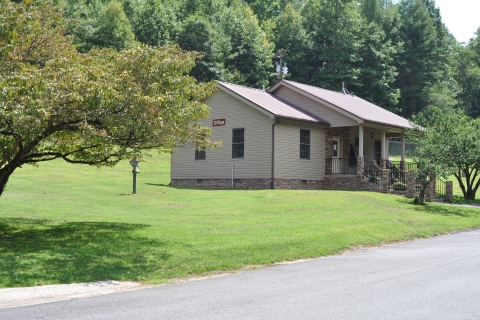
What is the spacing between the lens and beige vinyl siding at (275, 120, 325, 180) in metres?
29.1

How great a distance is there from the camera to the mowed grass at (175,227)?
1159 centimetres

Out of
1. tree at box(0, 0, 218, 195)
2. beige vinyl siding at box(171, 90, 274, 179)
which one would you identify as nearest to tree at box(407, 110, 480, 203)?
beige vinyl siding at box(171, 90, 274, 179)

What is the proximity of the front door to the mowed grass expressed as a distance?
5.76 m

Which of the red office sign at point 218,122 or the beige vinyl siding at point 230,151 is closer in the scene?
the beige vinyl siding at point 230,151

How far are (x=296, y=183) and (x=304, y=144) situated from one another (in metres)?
2.21

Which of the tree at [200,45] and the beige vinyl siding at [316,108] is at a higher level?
the tree at [200,45]

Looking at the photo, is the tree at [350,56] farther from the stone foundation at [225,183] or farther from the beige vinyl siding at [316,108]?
the stone foundation at [225,183]

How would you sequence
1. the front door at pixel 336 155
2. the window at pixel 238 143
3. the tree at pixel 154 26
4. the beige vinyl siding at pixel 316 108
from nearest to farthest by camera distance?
1. the window at pixel 238 143
2. the beige vinyl siding at pixel 316 108
3. the front door at pixel 336 155
4. the tree at pixel 154 26

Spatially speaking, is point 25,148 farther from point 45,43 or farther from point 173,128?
point 173,128

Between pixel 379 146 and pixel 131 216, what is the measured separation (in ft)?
76.1

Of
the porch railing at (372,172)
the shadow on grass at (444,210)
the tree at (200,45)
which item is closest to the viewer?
the shadow on grass at (444,210)

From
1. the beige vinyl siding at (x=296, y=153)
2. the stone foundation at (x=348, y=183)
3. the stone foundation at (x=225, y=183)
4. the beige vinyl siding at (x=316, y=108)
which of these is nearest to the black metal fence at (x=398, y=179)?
the stone foundation at (x=348, y=183)

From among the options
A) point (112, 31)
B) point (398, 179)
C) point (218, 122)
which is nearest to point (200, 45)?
point (112, 31)

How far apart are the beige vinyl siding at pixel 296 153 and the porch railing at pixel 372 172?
2388 mm
